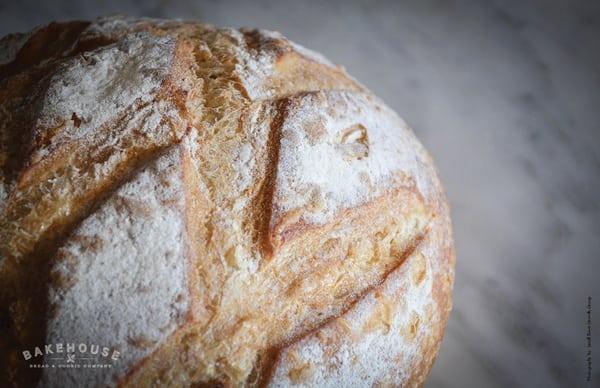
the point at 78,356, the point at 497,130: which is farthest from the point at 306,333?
the point at 497,130

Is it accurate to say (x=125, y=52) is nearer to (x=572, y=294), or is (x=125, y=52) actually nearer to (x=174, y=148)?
(x=174, y=148)

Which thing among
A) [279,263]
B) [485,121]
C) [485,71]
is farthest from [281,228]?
[485,71]

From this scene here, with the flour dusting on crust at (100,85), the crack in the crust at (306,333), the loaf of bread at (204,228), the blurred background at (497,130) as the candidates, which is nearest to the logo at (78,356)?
the loaf of bread at (204,228)

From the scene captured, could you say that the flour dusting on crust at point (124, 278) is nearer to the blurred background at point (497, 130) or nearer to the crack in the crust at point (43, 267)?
the crack in the crust at point (43, 267)

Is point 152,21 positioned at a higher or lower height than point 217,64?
higher

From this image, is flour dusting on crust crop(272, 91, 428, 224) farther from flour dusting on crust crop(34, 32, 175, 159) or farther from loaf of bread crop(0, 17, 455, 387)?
flour dusting on crust crop(34, 32, 175, 159)

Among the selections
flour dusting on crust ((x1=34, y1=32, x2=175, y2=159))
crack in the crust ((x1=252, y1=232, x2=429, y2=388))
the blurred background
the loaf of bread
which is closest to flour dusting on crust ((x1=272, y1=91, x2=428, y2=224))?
the loaf of bread

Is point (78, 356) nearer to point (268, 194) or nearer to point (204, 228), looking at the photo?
point (204, 228)

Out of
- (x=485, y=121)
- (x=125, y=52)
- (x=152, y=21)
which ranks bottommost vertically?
(x=125, y=52)

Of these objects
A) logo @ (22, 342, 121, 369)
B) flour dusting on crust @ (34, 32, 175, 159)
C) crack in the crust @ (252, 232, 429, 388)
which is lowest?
logo @ (22, 342, 121, 369)
